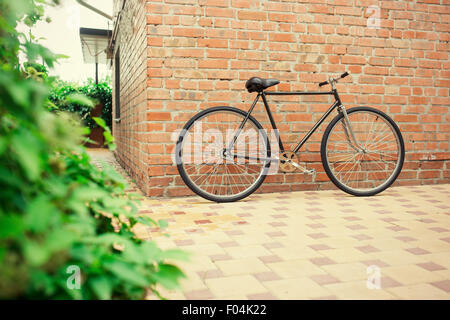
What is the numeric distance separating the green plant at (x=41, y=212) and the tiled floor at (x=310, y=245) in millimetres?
207

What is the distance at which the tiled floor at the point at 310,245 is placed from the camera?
1505 millimetres

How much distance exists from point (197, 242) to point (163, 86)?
5.41 ft

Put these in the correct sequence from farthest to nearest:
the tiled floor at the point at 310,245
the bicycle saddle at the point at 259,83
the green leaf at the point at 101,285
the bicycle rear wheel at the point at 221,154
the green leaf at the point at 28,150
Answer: the bicycle rear wheel at the point at 221,154 → the bicycle saddle at the point at 259,83 → the tiled floor at the point at 310,245 → the green leaf at the point at 101,285 → the green leaf at the point at 28,150

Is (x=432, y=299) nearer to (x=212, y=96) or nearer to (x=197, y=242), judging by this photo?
(x=197, y=242)

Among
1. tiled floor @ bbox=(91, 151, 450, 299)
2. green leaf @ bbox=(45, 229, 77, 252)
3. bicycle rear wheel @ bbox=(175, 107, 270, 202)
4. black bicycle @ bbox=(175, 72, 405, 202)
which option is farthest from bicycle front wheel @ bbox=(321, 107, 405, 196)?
green leaf @ bbox=(45, 229, 77, 252)

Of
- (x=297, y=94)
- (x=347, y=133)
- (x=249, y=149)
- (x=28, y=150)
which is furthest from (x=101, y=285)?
(x=347, y=133)

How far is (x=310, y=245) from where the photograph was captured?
206cm

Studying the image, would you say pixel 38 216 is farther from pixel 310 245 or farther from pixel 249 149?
pixel 249 149

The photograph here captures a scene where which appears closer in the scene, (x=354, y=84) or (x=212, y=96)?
(x=212, y=96)

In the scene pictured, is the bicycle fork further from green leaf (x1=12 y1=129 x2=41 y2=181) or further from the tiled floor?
green leaf (x1=12 y1=129 x2=41 y2=181)

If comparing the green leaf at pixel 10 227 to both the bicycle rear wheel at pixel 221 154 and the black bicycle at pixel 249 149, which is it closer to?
the black bicycle at pixel 249 149

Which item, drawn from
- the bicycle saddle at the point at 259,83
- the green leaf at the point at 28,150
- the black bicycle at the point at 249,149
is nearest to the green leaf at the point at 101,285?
the green leaf at the point at 28,150
